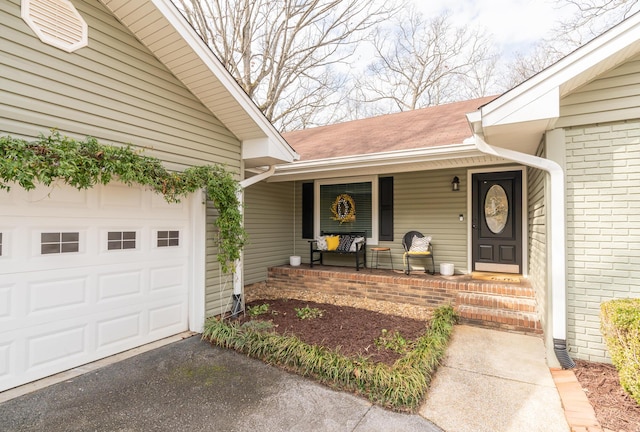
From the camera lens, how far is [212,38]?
11.2 metres

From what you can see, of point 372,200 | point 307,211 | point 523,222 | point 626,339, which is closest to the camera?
point 626,339

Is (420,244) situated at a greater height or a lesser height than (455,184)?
lesser

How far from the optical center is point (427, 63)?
14023mm

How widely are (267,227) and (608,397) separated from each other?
596 centimetres

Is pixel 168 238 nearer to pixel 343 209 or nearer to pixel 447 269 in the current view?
pixel 343 209

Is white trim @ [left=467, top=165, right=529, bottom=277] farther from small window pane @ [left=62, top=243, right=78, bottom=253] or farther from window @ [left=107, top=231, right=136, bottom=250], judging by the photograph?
small window pane @ [left=62, top=243, right=78, bottom=253]

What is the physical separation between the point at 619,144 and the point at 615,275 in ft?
4.26

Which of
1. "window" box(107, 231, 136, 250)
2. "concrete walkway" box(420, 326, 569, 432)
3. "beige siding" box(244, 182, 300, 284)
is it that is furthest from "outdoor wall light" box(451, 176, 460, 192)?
"window" box(107, 231, 136, 250)

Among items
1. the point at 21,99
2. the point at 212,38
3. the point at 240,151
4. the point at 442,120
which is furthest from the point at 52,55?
the point at 212,38

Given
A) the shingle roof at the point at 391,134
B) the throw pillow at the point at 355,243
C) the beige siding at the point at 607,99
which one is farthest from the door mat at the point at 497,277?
the beige siding at the point at 607,99

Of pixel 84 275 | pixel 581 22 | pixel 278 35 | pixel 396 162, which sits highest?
pixel 278 35

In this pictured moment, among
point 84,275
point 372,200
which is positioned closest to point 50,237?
point 84,275

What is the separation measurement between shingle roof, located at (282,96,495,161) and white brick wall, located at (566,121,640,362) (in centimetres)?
184

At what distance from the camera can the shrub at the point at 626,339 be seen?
2.50 metres
